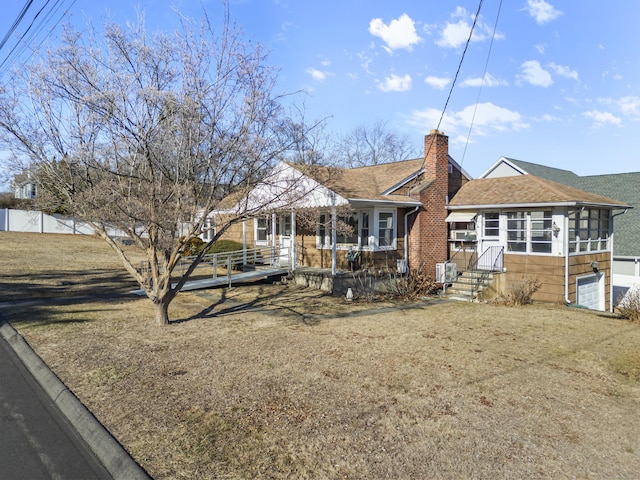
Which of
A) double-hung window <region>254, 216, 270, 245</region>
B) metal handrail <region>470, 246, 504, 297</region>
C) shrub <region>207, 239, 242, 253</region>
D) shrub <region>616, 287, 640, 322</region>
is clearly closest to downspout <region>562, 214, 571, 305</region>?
metal handrail <region>470, 246, 504, 297</region>

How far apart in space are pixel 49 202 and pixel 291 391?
23.9 feet

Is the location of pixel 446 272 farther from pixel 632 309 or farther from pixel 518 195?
pixel 632 309

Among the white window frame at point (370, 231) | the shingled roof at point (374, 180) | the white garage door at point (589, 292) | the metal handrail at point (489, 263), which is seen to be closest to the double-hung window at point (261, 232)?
the white window frame at point (370, 231)

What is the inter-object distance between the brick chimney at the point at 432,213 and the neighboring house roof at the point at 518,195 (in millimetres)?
791

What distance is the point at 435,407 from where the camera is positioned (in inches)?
212

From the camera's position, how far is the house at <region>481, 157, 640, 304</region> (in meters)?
20.5

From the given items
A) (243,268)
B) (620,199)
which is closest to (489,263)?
(243,268)

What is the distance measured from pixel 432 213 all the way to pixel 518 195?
317cm

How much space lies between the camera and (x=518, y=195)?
52.7ft

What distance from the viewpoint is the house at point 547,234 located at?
49.3 feet

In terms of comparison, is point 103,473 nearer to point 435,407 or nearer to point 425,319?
point 435,407

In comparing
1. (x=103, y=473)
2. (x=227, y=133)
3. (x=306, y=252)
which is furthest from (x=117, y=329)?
(x=306, y=252)

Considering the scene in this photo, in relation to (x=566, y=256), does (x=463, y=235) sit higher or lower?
higher

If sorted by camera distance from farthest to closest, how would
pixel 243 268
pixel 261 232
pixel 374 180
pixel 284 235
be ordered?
pixel 261 232 → pixel 284 235 → pixel 243 268 → pixel 374 180
